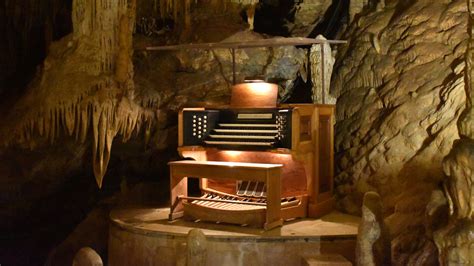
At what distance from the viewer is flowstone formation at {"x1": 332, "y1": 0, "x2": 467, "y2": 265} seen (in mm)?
8461

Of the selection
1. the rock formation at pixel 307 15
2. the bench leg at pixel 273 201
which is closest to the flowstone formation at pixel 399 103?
the bench leg at pixel 273 201

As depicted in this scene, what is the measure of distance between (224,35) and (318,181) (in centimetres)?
451

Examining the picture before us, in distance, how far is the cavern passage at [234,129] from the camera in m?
7.59

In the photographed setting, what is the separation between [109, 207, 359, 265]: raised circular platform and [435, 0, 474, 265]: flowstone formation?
2.35 meters

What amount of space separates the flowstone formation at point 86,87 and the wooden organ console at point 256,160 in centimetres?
147

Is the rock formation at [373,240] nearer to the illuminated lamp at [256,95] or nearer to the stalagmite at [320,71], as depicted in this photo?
the illuminated lamp at [256,95]

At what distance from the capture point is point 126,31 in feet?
33.5

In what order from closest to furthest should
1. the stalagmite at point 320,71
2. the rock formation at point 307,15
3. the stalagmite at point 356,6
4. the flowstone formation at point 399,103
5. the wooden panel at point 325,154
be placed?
the flowstone formation at point 399,103 → the wooden panel at point 325,154 → the stalagmite at point 320,71 → the stalagmite at point 356,6 → the rock formation at point 307,15

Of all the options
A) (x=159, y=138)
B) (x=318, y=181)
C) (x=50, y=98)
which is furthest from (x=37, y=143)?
(x=318, y=181)

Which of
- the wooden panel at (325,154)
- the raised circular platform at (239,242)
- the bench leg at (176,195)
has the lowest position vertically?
the raised circular platform at (239,242)

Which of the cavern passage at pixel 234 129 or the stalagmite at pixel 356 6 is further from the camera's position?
the stalagmite at pixel 356 6

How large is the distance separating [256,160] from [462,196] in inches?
177

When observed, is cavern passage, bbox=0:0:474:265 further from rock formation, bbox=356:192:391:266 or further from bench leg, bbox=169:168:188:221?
bench leg, bbox=169:168:188:221

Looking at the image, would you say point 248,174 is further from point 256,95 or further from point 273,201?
point 256,95
